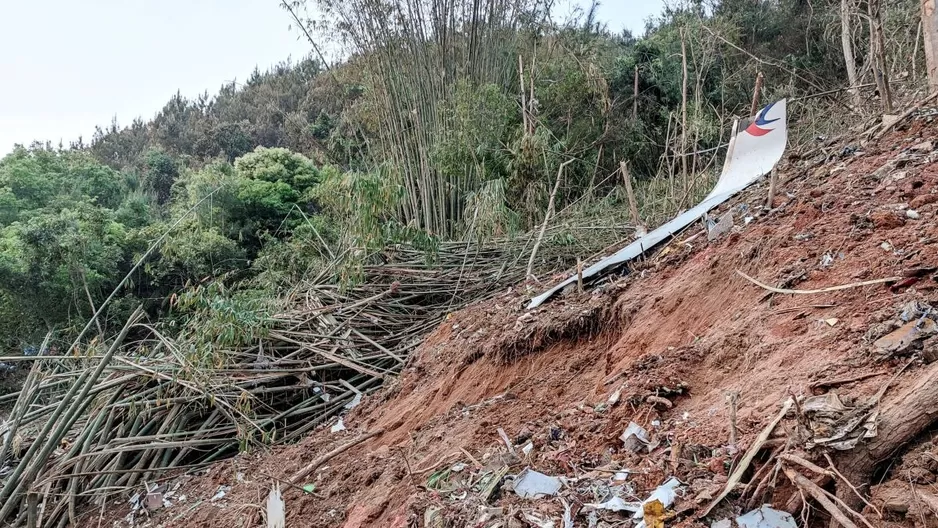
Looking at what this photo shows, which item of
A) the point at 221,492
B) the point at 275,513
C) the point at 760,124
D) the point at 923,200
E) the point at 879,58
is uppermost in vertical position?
the point at 879,58

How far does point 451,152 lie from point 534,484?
4828 millimetres

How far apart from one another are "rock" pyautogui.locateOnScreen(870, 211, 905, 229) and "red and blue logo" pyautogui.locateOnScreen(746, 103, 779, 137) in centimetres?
144

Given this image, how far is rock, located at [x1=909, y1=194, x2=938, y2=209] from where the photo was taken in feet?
6.23

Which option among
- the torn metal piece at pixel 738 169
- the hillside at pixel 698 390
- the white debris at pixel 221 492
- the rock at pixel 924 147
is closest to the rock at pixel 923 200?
the hillside at pixel 698 390

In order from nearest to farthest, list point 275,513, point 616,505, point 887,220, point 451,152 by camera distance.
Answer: point 616,505 → point 887,220 → point 275,513 → point 451,152

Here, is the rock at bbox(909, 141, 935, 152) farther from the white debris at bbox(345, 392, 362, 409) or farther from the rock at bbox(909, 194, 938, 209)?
the white debris at bbox(345, 392, 362, 409)

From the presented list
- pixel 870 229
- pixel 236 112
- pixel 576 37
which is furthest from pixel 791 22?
pixel 236 112

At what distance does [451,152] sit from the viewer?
6008 mm

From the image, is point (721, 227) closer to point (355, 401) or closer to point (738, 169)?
point (738, 169)

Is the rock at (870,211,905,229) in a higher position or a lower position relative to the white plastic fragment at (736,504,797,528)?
higher

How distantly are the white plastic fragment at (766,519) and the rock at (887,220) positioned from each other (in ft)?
3.88

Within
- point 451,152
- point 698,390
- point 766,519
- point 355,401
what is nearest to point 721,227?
point 698,390

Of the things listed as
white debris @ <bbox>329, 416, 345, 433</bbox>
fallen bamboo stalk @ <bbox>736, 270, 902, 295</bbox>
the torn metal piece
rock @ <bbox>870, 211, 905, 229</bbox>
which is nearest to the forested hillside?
the torn metal piece

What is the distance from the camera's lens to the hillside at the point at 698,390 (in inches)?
45.5
